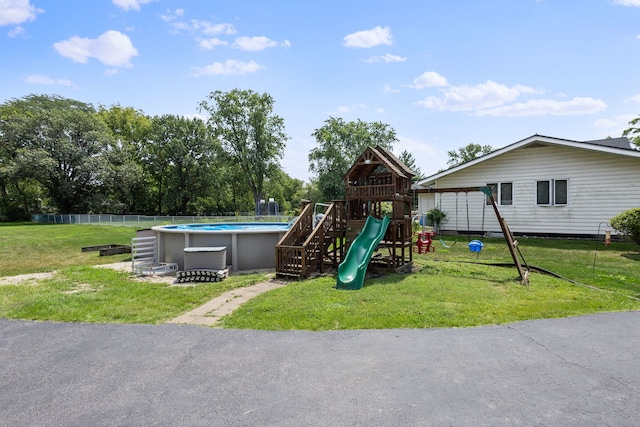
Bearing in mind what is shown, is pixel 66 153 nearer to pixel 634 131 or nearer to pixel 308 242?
pixel 308 242

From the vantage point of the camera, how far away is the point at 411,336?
4250 mm

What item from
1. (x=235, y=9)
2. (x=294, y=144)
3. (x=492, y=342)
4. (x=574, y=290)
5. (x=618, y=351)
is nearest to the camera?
(x=618, y=351)

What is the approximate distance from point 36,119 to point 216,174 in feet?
60.5

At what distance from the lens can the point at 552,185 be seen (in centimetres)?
1433

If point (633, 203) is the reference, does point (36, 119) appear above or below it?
above

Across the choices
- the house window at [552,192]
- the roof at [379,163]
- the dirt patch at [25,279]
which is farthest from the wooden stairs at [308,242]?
the house window at [552,192]

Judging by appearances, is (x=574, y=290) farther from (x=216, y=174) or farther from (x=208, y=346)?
(x=216, y=174)

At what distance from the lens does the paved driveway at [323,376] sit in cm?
266

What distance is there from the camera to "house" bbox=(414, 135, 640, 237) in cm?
1309

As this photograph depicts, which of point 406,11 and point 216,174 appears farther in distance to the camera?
point 216,174

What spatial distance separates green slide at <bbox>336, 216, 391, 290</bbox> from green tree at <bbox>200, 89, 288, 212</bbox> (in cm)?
3384

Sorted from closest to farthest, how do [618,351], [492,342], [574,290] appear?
[618,351] → [492,342] → [574,290]

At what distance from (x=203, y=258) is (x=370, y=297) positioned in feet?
14.9

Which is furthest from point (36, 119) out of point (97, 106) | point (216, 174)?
point (216, 174)
